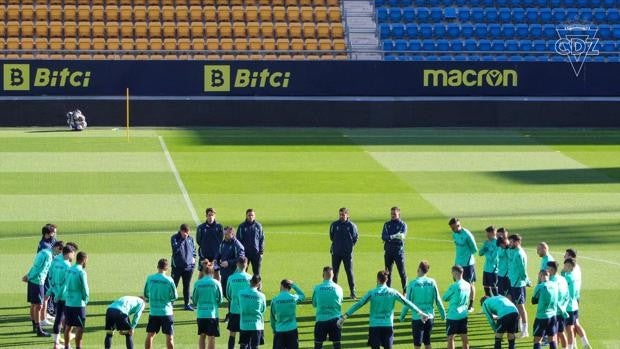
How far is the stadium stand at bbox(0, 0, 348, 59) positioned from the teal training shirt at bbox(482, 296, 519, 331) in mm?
33894

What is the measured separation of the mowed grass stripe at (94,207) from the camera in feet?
111

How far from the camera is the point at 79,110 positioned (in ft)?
167

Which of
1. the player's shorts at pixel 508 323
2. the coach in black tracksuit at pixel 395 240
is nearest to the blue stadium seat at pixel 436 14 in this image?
the coach in black tracksuit at pixel 395 240

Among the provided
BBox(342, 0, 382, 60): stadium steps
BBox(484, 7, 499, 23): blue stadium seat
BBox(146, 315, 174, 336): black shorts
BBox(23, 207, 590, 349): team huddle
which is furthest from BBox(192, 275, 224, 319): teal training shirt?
BBox(484, 7, 499, 23): blue stadium seat

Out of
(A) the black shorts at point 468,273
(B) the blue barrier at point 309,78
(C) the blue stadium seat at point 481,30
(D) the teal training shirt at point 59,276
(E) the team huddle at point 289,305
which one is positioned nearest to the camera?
(E) the team huddle at point 289,305

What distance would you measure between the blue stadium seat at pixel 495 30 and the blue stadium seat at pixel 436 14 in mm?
2196

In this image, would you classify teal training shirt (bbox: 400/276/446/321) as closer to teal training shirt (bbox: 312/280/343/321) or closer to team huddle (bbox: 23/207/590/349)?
team huddle (bbox: 23/207/590/349)

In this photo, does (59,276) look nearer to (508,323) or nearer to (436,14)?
(508,323)

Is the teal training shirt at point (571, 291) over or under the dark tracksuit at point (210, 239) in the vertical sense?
under

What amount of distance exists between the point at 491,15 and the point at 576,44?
4740 millimetres

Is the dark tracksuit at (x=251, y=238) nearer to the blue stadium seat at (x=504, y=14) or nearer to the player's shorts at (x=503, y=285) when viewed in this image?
the player's shorts at (x=503, y=285)

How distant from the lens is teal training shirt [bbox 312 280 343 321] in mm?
20016

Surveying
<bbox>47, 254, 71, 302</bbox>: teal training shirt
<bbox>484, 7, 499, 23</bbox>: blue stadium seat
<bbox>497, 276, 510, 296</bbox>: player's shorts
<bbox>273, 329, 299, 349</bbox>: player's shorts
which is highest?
<bbox>484, 7, 499, 23</bbox>: blue stadium seat

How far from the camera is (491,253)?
24000 millimetres
